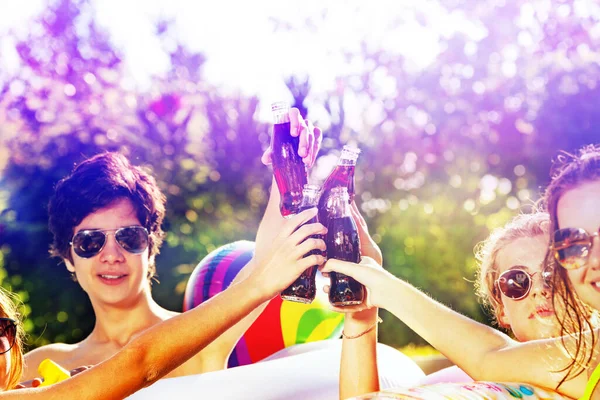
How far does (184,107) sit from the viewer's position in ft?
18.0

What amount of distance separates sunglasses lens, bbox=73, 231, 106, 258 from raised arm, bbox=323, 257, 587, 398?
1.24 m

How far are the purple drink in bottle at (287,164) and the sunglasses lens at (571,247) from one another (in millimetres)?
788

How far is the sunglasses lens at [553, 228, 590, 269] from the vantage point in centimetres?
155

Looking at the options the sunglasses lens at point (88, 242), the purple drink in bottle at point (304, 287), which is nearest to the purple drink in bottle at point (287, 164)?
the purple drink in bottle at point (304, 287)

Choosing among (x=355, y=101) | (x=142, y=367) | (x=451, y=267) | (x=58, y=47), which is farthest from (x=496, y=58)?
(x=142, y=367)

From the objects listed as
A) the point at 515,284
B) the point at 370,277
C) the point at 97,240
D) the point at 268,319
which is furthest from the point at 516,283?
the point at 97,240

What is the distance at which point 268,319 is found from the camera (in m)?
3.00

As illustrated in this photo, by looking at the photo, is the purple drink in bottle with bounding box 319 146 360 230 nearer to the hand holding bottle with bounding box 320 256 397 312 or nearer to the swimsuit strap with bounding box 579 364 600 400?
the hand holding bottle with bounding box 320 256 397 312

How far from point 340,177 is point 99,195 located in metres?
1.21

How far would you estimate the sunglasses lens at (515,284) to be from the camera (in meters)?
2.22

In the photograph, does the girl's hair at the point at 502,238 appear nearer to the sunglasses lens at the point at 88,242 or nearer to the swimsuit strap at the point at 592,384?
the swimsuit strap at the point at 592,384

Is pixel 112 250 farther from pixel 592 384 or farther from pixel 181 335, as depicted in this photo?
pixel 592 384

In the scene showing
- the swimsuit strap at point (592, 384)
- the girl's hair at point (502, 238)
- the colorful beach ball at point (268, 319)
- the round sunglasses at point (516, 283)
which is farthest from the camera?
the colorful beach ball at point (268, 319)

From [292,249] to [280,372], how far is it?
722mm
